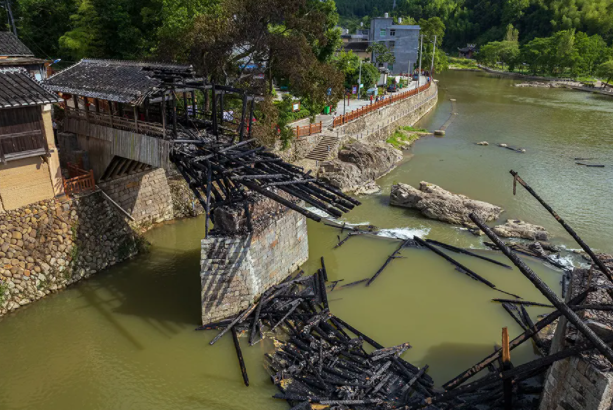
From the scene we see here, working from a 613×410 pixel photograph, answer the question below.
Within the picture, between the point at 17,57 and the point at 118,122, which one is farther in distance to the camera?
the point at 17,57

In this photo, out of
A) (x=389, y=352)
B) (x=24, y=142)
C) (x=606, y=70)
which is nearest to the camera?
(x=389, y=352)

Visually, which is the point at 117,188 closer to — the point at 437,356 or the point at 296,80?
the point at 296,80

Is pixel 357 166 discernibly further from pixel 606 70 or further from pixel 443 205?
pixel 606 70

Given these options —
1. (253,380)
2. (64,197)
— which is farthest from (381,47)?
(253,380)

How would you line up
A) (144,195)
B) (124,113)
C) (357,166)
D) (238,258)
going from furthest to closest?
(357,166) < (144,195) < (124,113) < (238,258)

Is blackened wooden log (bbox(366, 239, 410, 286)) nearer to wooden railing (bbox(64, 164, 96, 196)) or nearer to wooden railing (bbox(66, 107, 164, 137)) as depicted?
wooden railing (bbox(66, 107, 164, 137))

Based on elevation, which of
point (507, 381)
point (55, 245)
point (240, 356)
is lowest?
point (240, 356)

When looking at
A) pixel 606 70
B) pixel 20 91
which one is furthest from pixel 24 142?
pixel 606 70

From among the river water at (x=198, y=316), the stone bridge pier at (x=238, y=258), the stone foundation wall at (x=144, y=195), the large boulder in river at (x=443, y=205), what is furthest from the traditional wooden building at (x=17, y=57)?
the large boulder in river at (x=443, y=205)
